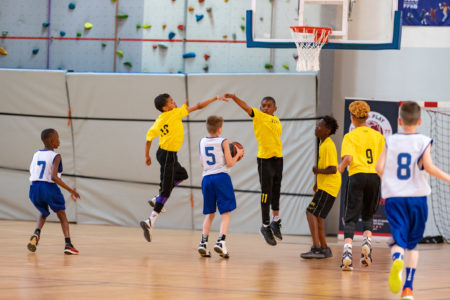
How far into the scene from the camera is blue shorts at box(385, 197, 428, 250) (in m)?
4.95

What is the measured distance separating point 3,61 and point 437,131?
8.11 m

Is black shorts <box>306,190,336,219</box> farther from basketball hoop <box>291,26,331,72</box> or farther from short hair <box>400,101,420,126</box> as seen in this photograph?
short hair <box>400,101,420,126</box>

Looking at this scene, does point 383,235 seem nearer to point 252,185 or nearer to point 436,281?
point 252,185

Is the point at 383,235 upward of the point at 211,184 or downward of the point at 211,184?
downward

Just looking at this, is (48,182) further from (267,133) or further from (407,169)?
(407,169)

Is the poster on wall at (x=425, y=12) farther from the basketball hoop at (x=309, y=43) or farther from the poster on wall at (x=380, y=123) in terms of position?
the basketball hoop at (x=309, y=43)

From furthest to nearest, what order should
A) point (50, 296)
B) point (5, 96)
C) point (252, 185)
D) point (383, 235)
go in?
point (5, 96) → point (252, 185) → point (383, 235) → point (50, 296)

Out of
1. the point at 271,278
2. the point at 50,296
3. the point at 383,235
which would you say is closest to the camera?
the point at 50,296

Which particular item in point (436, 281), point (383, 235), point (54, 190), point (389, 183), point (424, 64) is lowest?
point (383, 235)

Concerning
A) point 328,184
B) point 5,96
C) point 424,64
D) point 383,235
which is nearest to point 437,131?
point 424,64

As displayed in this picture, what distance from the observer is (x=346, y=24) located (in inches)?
371

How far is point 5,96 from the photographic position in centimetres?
1365

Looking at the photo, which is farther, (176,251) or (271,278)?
(176,251)

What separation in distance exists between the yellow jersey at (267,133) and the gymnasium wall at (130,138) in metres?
3.74
